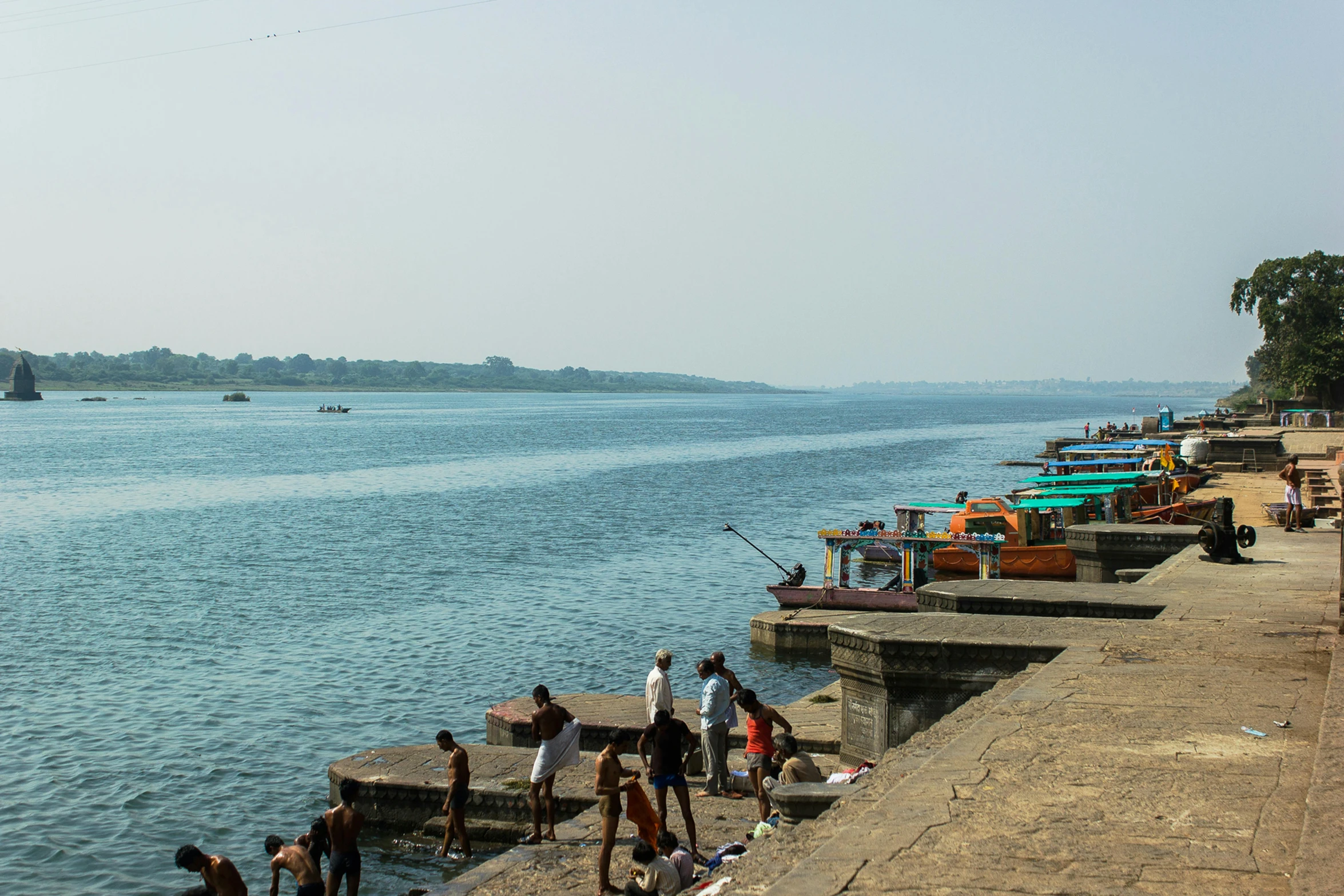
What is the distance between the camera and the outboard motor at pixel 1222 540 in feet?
57.2

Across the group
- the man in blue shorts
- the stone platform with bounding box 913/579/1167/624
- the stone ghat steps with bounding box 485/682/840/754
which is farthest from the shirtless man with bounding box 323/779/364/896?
the stone platform with bounding box 913/579/1167/624

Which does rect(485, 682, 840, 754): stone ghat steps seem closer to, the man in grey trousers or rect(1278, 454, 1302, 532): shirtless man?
the man in grey trousers

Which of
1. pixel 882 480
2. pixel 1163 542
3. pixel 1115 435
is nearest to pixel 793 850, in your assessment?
pixel 1163 542

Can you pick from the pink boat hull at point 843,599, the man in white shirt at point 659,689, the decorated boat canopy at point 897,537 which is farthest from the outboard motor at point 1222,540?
the decorated boat canopy at point 897,537

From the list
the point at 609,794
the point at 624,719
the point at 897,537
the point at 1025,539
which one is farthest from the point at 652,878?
the point at 1025,539

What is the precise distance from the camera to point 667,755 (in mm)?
11656

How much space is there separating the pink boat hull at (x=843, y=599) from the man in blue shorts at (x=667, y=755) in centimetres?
1579

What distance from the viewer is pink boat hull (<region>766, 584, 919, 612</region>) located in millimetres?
27078

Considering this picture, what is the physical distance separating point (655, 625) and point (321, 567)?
14.9 metres

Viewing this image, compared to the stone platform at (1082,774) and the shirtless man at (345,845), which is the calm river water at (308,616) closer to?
the shirtless man at (345,845)

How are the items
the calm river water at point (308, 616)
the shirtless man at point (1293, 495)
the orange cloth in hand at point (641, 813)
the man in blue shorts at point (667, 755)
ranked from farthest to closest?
the shirtless man at point (1293, 495), the calm river water at point (308, 616), the man in blue shorts at point (667, 755), the orange cloth in hand at point (641, 813)

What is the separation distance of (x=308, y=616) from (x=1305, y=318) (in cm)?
8627

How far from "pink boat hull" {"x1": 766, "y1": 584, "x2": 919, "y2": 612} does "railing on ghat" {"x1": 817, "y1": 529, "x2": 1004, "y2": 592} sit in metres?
0.32

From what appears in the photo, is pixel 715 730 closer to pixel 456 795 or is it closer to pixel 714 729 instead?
pixel 714 729
